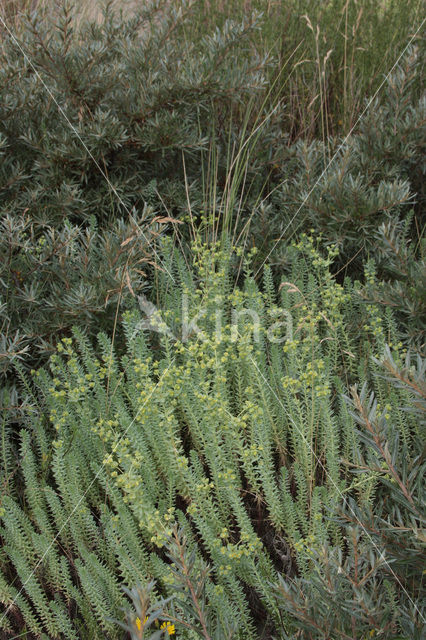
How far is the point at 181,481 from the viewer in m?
2.15

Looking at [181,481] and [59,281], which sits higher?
[59,281]

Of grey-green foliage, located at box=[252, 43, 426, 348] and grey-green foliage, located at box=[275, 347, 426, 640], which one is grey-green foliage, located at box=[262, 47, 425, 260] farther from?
grey-green foliage, located at box=[275, 347, 426, 640]

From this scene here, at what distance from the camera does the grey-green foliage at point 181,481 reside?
189 centimetres

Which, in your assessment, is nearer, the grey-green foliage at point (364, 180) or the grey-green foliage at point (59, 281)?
the grey-green foliage at point (59, 281)

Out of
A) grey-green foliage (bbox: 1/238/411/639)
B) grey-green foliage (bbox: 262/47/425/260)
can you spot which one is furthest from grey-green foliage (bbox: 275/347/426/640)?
grey-green foliage (bbox: 262/47/425/260)

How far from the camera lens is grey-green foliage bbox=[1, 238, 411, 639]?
1.89m

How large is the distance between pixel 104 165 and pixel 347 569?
2279 mm

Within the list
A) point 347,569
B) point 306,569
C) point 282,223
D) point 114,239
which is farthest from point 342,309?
point 347,569

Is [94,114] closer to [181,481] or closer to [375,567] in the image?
[181,481]

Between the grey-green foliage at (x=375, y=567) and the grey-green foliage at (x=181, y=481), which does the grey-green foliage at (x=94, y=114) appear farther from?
the grey-green foliage at (x=375, y=567)

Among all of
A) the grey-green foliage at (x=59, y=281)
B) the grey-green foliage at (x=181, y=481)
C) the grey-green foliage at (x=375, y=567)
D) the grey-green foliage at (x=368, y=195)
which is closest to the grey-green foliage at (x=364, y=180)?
the grey-green foliage at (x=368, y=195)

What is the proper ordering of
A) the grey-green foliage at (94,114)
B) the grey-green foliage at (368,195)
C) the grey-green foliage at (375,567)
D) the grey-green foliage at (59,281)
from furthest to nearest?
the grey-green foliage at (94,114)
the grey-green foliage at (368,195)
the grey-green foliage at (59,281)
the grey-green foliage at (375,567)

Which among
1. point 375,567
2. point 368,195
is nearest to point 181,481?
point 375,567

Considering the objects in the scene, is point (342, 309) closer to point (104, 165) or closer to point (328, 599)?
point (104, 165)
